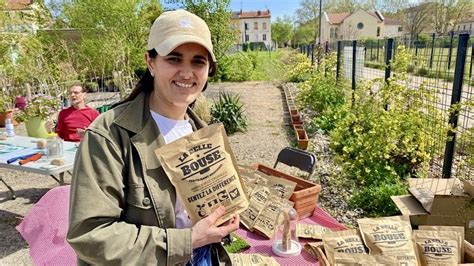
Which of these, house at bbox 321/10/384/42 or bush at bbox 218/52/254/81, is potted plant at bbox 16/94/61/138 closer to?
bush at bbox 218/52/254/81

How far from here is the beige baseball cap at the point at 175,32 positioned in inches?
43.0

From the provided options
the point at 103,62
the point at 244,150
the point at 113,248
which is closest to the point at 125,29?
the point at 103,62

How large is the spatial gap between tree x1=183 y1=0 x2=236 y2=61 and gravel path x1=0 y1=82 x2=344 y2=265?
12.2 feet

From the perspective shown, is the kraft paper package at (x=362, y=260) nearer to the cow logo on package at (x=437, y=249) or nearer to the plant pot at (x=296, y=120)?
the cow logo on package at (x=437, y=249)

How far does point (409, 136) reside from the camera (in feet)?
11.5

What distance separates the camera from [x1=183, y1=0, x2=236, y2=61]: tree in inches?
477

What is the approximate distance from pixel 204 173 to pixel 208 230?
19 cm

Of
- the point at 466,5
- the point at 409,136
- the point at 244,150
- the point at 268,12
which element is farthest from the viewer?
the point at 268,12

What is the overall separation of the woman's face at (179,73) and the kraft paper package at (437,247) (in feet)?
4.49

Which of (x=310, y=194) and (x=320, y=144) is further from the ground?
(x=310, y=194)

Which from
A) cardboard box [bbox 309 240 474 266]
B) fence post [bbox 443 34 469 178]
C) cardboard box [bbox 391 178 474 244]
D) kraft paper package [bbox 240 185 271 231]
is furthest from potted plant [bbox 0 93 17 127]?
fence post [bbox 443 34 469 178]

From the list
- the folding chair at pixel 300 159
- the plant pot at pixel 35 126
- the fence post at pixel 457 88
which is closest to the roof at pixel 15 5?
the plant pot at pixel 35 126

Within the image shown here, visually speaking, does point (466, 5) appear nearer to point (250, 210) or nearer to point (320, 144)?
point (320, 144)

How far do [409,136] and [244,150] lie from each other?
2844mm
